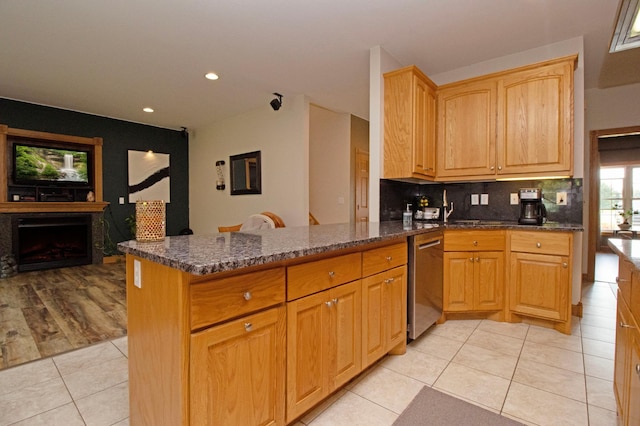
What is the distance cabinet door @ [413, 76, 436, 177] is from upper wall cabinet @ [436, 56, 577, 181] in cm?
→ 13

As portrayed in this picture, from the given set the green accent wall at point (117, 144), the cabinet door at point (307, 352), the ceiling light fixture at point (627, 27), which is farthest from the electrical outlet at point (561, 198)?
the green accent wall at point (117, 144)

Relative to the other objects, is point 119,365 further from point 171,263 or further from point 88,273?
point 88,273

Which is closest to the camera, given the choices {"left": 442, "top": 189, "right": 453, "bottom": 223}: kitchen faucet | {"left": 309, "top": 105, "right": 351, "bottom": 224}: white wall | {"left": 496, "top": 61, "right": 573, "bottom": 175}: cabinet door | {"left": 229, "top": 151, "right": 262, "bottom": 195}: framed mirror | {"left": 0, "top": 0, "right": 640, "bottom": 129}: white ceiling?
{"left": 0, "top": 0, "right": 640, "bottom": 129}: white ceiling

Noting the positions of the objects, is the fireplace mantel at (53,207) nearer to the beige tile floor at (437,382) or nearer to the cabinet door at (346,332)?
the beige tile floor at (437,382)

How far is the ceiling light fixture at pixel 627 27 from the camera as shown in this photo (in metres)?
1.08

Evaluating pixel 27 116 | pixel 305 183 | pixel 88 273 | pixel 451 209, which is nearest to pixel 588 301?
pixel 451 209

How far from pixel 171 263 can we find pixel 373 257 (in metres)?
1.17

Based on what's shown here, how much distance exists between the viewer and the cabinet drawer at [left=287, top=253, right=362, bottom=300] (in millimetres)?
1374

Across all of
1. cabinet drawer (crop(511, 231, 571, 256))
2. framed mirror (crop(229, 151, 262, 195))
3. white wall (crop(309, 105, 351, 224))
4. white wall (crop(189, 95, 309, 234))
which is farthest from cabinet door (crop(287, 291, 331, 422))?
white wall (crop(309, 105, 351, 224))

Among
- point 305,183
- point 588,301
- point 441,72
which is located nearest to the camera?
point 588,301

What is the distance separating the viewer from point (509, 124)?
9.84 ft

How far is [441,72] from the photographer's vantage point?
365 cm

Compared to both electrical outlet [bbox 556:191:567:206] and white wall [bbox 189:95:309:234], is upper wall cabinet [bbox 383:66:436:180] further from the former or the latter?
white wall [bbox 189:95:309:234]

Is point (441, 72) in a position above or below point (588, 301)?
above
